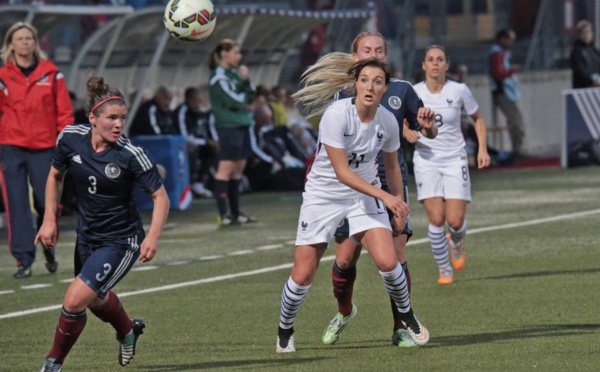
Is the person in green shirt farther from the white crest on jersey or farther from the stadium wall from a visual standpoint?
the stadium wall

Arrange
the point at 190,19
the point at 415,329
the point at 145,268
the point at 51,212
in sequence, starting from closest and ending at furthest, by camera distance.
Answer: the point at 51,212
the point at 415,329
the point at 190,19
the point at 145,268

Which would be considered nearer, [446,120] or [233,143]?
[446,120]

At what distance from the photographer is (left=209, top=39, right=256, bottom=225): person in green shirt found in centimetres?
1869

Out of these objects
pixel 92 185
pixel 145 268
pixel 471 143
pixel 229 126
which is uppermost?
pixel 92 185

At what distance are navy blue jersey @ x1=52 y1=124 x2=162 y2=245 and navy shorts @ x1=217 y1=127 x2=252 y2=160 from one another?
966 cm

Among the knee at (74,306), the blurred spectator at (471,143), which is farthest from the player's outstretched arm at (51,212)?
the blurred spectator at (471,143)

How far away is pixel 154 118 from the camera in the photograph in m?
22.6

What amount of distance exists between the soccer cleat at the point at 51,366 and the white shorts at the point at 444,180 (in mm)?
5155

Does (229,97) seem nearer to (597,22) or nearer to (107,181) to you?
(107,181)

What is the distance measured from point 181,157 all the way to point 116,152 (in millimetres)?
12249

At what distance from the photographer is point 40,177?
14148 mm

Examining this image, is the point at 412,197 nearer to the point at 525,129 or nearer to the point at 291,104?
the point at 291,104

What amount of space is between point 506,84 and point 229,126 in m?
10.4

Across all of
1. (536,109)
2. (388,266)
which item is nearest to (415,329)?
(388,266)
